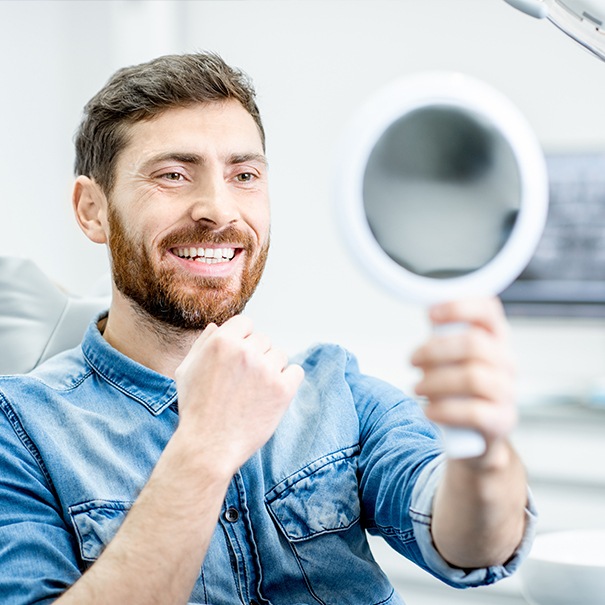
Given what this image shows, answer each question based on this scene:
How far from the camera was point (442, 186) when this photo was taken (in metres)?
0.65

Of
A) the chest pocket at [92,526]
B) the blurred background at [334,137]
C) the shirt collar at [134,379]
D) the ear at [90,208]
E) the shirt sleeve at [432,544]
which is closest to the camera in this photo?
the shirt sleeve at [432,544]

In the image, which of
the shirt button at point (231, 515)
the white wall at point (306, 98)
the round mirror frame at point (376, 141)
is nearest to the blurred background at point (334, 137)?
the white wall at point (306, 98)

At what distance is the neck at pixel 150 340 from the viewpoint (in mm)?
1307

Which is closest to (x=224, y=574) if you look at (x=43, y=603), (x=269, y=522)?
(x=269, y=522)

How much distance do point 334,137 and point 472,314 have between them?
92.9 inches

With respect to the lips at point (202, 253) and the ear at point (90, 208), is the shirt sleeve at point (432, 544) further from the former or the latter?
the ear at point (90, 208)

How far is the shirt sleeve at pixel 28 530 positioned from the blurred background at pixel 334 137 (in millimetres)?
1512

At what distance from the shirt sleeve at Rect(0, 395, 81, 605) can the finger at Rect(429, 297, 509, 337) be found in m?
0.61

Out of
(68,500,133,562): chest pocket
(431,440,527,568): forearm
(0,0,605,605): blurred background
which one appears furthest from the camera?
(0,0,605,605): blurred background

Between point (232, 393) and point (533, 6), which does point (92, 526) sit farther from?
point (533, 6)

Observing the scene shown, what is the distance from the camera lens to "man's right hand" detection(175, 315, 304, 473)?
95cm

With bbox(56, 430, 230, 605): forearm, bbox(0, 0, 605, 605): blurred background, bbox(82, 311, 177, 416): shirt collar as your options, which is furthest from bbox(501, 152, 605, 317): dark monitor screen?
bbox(56, 430, 230, 605): forearm

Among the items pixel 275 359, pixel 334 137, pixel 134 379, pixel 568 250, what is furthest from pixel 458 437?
pixel 334 137

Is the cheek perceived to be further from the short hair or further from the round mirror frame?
the round mirror frame
